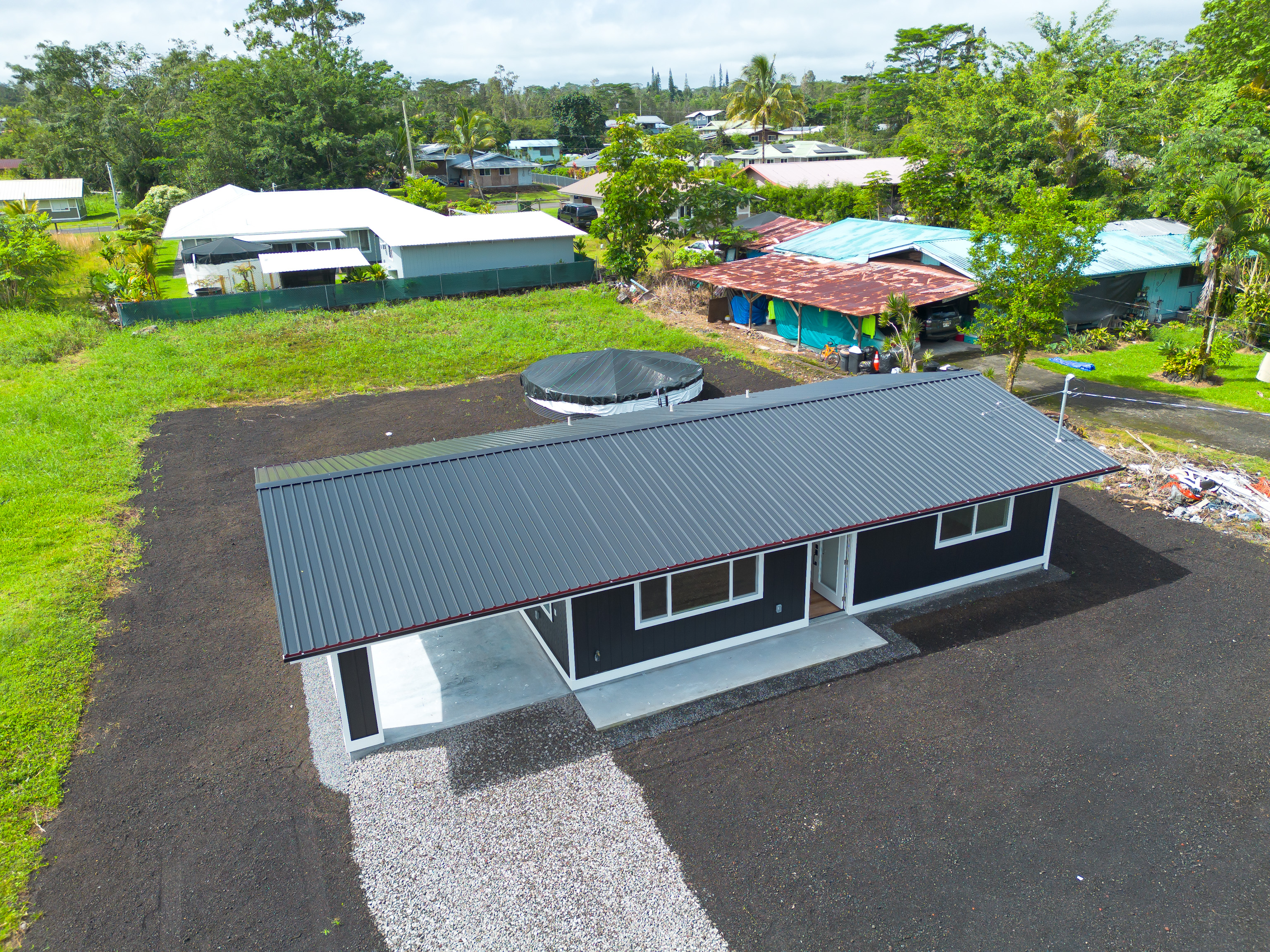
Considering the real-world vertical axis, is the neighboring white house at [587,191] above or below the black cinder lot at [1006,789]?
above

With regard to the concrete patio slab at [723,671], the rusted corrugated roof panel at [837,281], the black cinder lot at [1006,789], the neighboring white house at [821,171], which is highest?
the neighboring white house at [821,171]

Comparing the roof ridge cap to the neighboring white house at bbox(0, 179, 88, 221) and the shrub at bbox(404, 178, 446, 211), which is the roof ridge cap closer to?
the shrub at bbox(404, 178, 446, 211)

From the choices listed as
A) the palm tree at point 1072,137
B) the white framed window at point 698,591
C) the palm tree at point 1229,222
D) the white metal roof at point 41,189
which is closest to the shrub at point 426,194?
the white metal roof at point 41,189

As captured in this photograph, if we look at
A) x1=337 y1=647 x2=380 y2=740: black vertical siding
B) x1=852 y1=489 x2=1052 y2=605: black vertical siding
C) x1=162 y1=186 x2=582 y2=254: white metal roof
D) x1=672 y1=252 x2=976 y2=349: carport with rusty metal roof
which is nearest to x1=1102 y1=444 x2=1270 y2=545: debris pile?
x1=852 y1=489 x2=1052 y2=605: black vertical siding

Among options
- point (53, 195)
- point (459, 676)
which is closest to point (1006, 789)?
point (459, 676)

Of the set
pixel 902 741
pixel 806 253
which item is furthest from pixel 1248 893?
pixel 806 253

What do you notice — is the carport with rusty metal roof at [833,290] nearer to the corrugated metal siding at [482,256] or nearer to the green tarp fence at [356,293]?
the green tarp fence at [356,293]

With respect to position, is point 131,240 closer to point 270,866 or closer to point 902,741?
point 270,866
